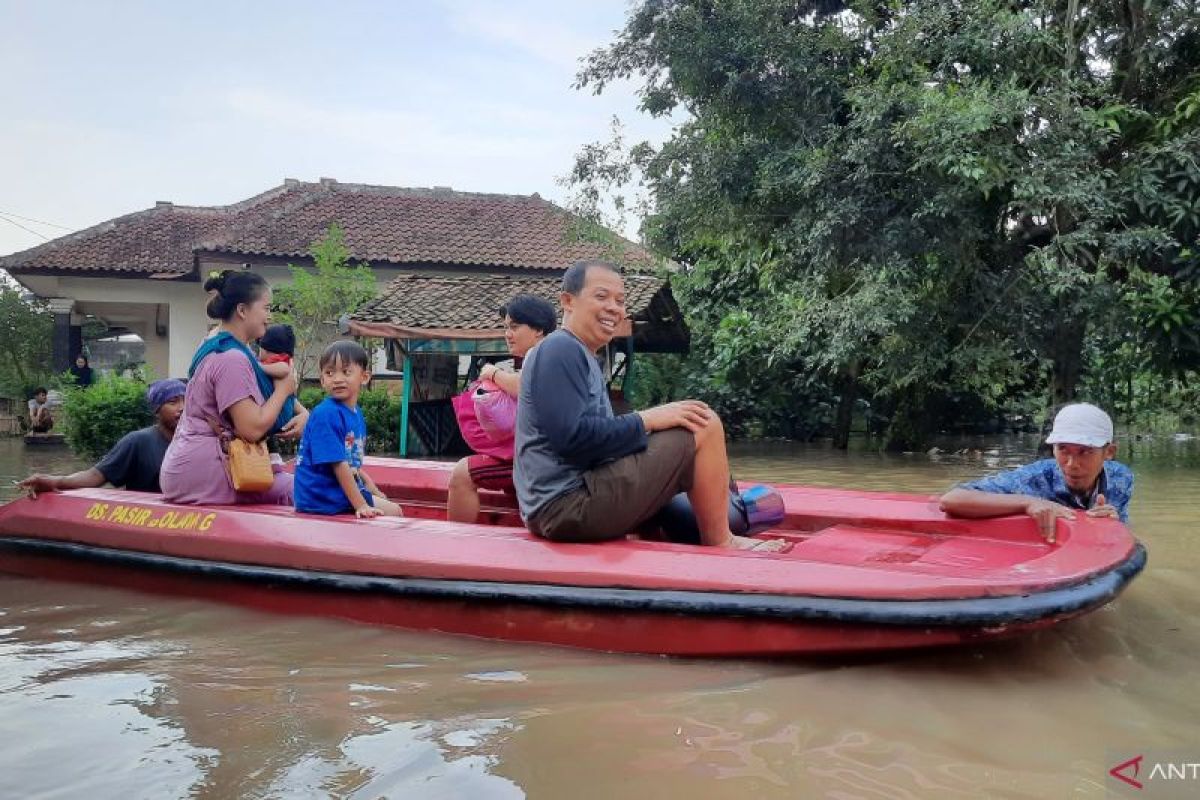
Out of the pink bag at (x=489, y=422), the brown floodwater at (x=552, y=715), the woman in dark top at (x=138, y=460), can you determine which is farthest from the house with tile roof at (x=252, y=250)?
the brown floodwater at (x=552, y=715)

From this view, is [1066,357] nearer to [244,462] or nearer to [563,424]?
[563,424]

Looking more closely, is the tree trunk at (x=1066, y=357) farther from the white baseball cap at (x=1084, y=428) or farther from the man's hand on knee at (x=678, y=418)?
the man's hand on knee at (x=678, y=418)

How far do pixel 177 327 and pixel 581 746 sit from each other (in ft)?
56.3

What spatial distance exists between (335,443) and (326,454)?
61 millimetres

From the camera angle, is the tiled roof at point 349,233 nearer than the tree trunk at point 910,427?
No

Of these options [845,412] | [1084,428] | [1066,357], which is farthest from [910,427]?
[1084,428]

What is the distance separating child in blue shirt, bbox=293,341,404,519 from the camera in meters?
4.05

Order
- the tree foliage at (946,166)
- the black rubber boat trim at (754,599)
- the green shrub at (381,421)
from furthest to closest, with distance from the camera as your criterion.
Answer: the green shrub at (381,421)
the tree foliage at (946,166)
the black rubber boat trim at (754,599)

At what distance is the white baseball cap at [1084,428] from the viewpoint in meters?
3.58

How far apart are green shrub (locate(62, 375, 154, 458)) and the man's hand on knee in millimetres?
9575

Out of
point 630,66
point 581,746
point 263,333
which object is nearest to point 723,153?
point 630,66

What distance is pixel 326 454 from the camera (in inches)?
160

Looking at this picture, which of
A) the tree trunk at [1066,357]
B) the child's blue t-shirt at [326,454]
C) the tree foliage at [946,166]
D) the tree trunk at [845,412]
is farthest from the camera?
the tree trunk at [845,412]

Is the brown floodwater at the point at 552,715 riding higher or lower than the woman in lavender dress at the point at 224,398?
lower
